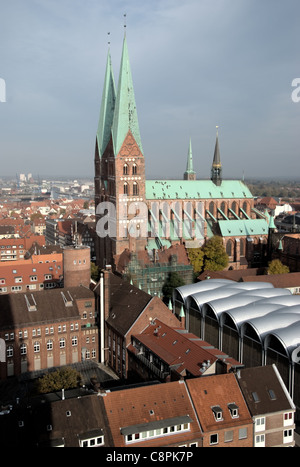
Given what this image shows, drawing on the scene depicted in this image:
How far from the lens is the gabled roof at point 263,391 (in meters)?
27.6

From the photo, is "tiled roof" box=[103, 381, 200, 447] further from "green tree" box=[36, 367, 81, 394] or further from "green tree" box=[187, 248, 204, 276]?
"green tree" box=[187, 248, 204, 276]

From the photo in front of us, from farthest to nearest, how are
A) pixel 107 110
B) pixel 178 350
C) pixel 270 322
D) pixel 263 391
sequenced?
pixel 107 110 < pixel 270 322 < pixel 178 350 < pixel 263 391

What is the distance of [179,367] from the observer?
1319 inches

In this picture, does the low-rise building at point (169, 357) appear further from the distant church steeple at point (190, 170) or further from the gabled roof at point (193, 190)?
the distant church steeple at point (190, 170)

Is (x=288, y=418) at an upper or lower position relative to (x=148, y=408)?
lower

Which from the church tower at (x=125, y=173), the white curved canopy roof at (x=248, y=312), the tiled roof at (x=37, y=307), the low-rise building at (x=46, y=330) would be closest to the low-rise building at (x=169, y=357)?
the white curved canopy roof at (x=248, y=312)

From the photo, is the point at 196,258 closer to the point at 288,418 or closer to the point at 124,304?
the point at 124,304

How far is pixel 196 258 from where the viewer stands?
2810 inches

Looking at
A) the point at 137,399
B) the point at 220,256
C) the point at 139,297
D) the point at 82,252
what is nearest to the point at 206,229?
the point at 220,256

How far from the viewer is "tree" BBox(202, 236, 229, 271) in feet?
234

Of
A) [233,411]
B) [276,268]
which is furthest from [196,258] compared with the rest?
[233,411]

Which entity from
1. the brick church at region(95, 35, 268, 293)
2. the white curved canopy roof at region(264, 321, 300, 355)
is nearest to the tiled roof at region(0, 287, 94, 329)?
the brick church at region(95, 35, 268, 293)

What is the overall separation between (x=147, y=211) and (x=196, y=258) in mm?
11588

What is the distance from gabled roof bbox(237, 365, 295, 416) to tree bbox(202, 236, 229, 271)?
41864 millimetres
